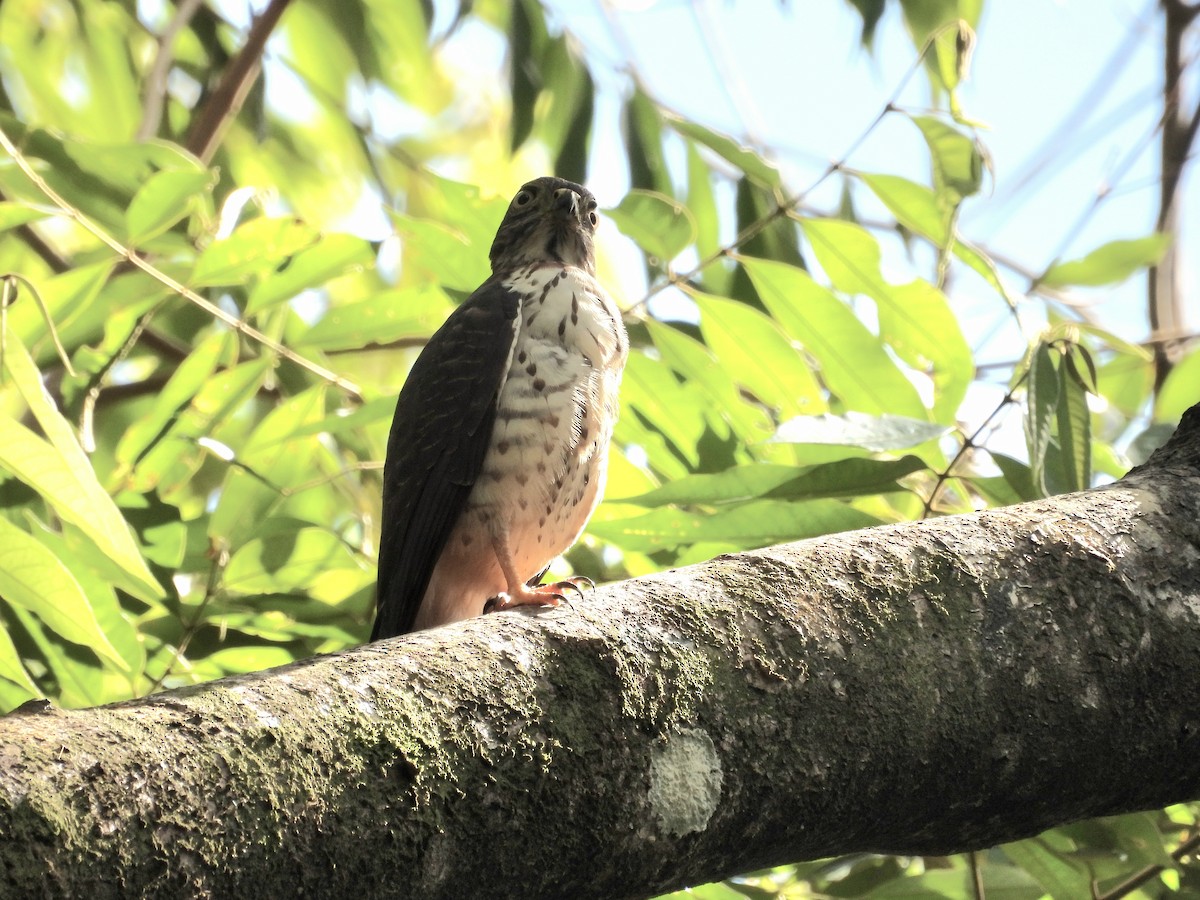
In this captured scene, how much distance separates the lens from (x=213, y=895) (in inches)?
50.5

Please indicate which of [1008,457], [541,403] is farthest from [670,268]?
[1008,457]

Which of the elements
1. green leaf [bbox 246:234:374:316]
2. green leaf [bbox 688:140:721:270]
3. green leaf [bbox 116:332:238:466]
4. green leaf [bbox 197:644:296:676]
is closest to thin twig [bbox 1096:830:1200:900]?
green leaf [bbox 197:644:296:676]

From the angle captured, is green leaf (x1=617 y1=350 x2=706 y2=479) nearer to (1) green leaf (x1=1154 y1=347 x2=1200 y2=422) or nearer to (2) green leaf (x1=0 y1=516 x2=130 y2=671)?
(1) green leaf (x1=1154 y1=347 x2=1200 y2=422)

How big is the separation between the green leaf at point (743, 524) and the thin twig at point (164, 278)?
109 centimetres

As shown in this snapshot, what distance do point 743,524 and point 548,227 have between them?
2016 mm

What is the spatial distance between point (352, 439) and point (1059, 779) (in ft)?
8.55

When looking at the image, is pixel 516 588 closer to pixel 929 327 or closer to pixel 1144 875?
pixel 929 327

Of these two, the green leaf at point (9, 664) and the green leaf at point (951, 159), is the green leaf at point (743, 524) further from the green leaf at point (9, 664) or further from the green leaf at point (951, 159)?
the green leaf at point (9, 664)

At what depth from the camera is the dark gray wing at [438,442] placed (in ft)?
10.9

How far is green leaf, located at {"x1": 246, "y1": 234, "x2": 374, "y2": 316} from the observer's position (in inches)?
131

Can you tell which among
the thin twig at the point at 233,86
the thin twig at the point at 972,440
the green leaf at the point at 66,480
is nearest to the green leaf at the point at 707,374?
the thin twig at the point at 972,440

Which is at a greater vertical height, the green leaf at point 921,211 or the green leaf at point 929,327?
the green leaf at point 921,211

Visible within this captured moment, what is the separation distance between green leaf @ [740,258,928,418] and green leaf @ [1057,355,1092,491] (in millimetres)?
485

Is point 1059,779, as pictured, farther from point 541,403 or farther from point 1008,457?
point 541,403
